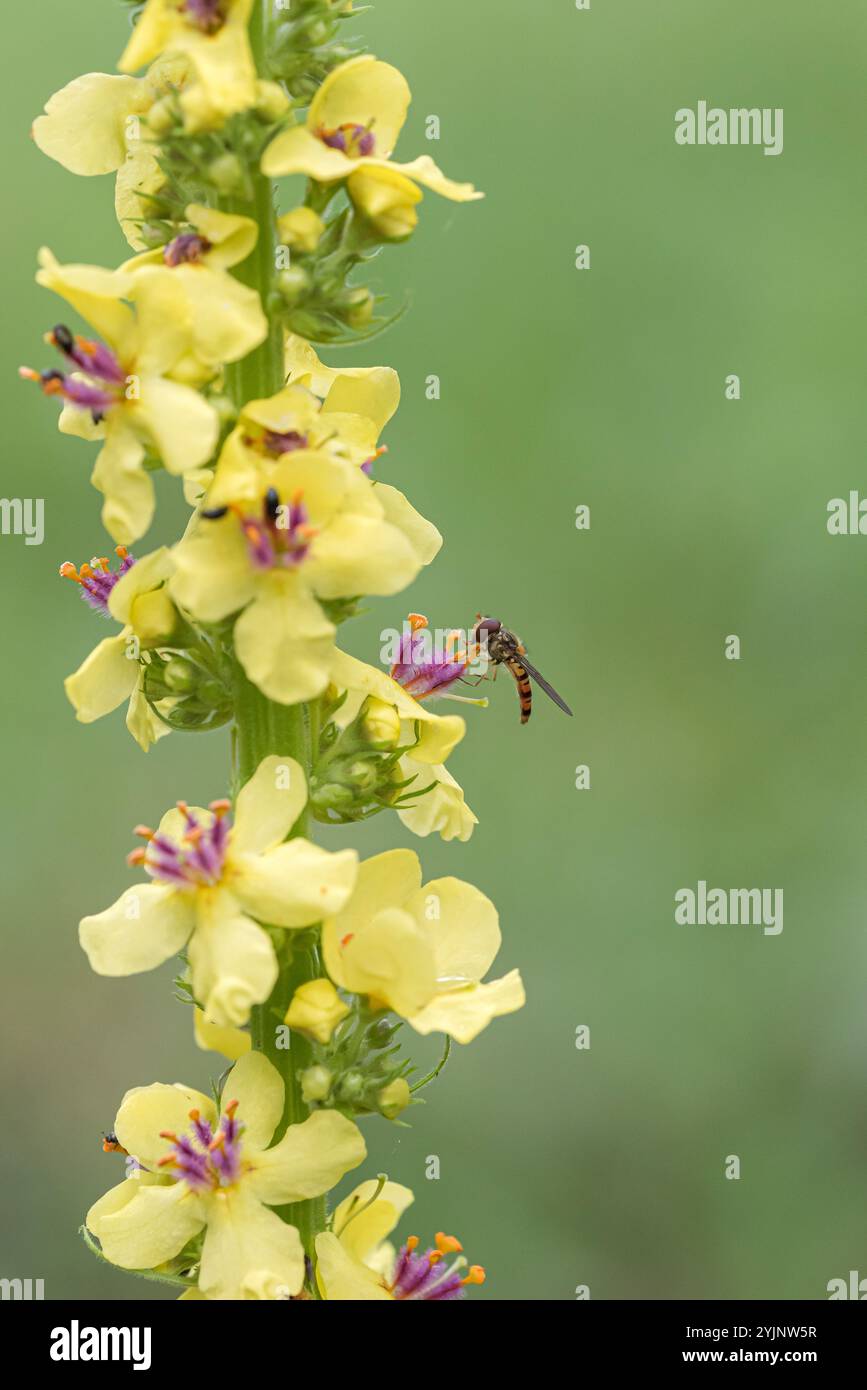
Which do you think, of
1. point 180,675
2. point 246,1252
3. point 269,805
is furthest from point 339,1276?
point 180,675

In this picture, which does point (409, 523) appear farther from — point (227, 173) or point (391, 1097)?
point (391, 1097)

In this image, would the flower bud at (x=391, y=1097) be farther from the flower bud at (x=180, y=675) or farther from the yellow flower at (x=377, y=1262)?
the flower bud at (x=180, y=675)

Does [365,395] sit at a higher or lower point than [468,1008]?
higher

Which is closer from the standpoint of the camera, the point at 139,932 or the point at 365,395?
the point at 139,932

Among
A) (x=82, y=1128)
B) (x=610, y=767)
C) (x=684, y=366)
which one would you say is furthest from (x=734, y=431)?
(x=82, y=1128)
